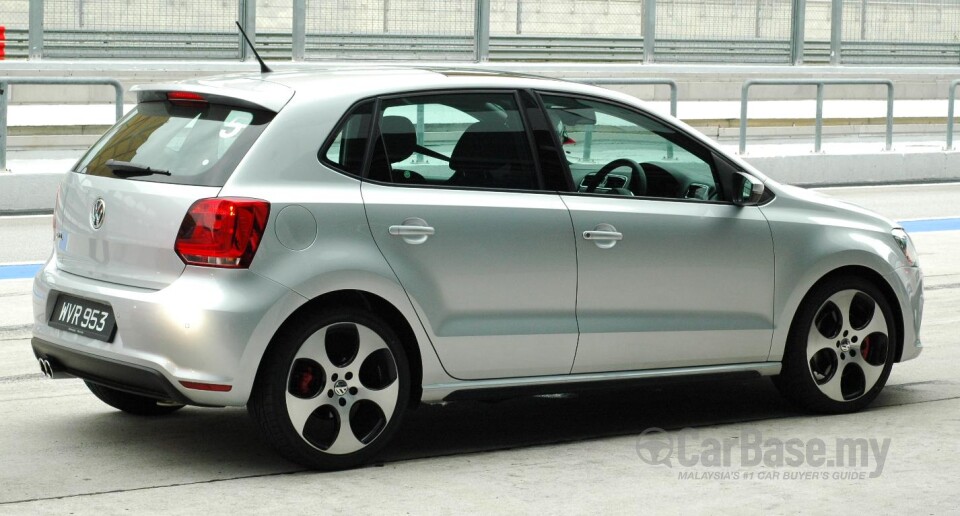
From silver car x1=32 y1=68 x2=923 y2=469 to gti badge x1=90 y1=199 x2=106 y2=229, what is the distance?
2cm

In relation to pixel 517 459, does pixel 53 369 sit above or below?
above

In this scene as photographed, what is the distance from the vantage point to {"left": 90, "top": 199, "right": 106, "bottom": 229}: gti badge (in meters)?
5.98

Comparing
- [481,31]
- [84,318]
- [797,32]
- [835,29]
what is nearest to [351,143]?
[84,318]

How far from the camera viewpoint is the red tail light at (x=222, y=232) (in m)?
5.60

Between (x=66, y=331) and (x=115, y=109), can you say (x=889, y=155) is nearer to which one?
(x=115, y=109)

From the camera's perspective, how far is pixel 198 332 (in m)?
5.57

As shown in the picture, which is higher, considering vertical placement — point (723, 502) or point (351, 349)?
point (351, 349)

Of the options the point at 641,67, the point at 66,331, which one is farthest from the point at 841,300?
the point at 641,67

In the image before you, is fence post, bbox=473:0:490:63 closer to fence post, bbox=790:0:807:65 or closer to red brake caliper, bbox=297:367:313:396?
fence post, bbox=790:0:807:65

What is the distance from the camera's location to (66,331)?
6062mm

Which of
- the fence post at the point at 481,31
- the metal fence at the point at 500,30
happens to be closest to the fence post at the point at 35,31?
the metal fence at the point at 500,30

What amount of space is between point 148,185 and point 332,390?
1010 millimetres

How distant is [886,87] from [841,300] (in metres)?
13.3

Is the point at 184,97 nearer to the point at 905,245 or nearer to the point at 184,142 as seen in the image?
the point at 184,142
